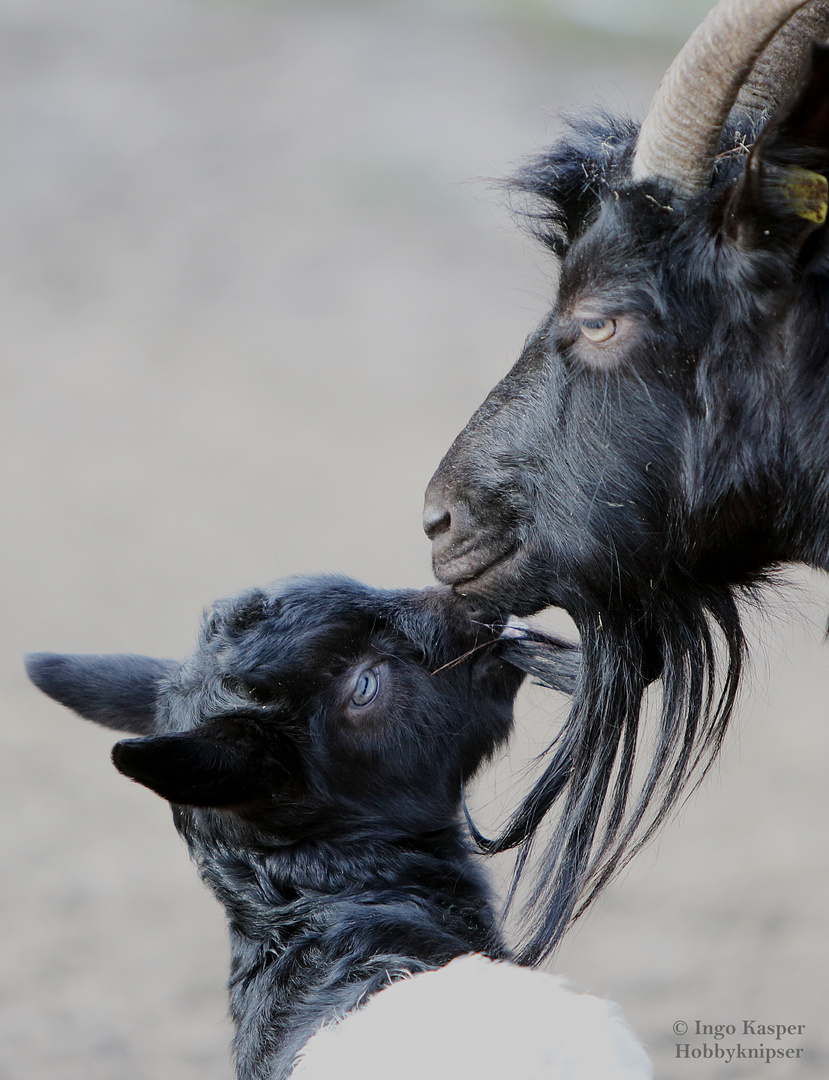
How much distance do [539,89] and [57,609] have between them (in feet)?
29.4

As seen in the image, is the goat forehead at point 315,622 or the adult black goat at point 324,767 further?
the goat forehead at point 315,622

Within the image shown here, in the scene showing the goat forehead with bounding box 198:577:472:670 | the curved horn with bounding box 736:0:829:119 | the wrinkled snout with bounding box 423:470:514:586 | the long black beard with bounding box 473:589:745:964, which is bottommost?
the long black beard with bounding box 473:589:745:964

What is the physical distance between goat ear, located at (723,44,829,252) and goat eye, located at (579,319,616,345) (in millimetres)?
284

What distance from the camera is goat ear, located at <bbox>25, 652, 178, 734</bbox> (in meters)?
2.98

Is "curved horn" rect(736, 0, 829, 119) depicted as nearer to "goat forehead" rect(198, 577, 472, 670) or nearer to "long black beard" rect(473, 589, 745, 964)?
"long black beard" rect(473, 589, 745, 964)

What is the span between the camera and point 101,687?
9.91 ft

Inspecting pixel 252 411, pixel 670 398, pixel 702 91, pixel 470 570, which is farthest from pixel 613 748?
pixel 252 411

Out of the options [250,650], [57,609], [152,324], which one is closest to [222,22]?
[152,324]

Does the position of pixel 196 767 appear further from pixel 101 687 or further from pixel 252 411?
pixel 252 411

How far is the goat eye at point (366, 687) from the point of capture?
2941mm

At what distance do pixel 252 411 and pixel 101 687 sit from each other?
7.52m

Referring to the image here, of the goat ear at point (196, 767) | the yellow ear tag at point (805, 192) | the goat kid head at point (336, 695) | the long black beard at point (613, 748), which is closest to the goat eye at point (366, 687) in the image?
the goat kid head at point (336, 695)

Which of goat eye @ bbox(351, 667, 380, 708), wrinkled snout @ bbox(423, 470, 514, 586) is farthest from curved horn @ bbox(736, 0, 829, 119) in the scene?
goat eye @ bbox(351, 667, 380, 708)

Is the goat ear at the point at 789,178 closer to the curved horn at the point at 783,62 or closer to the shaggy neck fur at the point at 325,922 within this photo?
the curved horn at the point at 783,62
